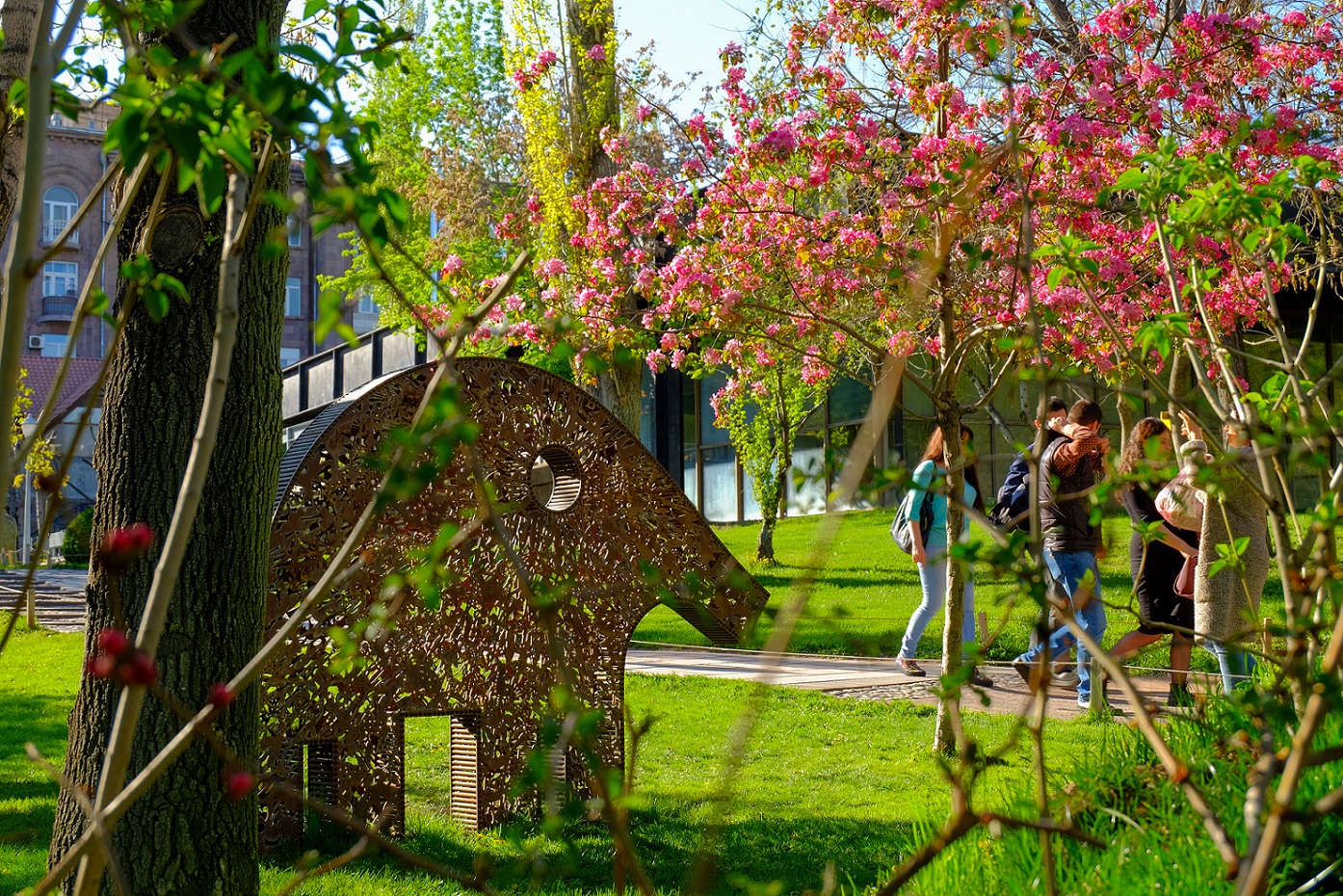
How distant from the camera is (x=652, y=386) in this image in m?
25.7

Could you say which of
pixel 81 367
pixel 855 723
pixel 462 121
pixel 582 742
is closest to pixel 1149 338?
pixel 582 742

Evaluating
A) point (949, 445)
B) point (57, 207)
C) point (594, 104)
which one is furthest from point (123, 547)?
point (57, 207)

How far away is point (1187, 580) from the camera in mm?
7328

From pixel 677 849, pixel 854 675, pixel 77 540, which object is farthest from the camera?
pixel 77 540

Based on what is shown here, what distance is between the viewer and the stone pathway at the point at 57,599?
15.4 meters

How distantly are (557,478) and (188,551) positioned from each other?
2156 millimetres

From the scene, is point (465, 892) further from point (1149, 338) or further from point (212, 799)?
point (1149, 338)

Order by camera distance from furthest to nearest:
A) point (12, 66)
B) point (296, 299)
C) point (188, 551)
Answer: point (296, 299), point (12, 66), point (188, 551)

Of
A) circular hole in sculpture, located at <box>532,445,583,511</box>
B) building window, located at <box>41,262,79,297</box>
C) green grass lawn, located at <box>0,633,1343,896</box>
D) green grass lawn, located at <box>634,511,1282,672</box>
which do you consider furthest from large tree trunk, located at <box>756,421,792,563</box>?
building window, located at <box>41,262,79,297</box>

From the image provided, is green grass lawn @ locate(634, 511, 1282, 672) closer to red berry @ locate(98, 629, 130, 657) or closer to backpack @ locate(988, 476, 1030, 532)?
backpack @ locate(988, 476, 1030, 532)

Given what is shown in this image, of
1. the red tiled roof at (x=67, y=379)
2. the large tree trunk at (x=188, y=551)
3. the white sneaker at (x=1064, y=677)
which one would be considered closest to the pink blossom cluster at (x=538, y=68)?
the large tree trunk at (x=188, y=551)

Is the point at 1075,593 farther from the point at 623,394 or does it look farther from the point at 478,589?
the point at 623,394

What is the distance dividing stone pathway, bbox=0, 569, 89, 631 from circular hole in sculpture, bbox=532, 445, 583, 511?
8.46 m

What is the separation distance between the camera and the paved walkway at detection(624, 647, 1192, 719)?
7.96 metres
